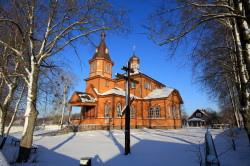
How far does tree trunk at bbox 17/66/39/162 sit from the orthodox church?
1232 centimetres

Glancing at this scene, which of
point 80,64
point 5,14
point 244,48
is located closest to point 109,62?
point 80,64

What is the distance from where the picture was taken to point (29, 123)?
18.5 ft

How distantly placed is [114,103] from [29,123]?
49.8ft

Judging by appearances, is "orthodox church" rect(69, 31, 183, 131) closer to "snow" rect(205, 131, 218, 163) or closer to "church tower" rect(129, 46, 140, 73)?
"church tower" rect(129, 46, 140, 73)

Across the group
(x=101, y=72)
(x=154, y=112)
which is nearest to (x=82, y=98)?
(x=101, y=72)

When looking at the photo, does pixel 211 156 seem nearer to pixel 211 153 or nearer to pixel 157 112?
pixel 211 153

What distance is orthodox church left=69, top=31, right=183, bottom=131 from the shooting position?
2034 centimetres

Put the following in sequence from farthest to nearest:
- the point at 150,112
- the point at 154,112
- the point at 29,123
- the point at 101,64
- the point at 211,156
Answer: the point at 101,64 → the point at 150,112 → the point at 154,112 → the point at 29,123 → the point at 211,156

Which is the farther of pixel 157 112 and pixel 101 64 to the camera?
pixel 101 64

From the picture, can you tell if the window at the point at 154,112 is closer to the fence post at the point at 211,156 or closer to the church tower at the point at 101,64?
the church tower at the point at 101,64

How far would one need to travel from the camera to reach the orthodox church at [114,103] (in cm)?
2034

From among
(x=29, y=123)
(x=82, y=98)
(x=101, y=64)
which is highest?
(x=101, y=64)

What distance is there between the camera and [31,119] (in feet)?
18.5

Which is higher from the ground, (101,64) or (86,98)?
(101,64)
